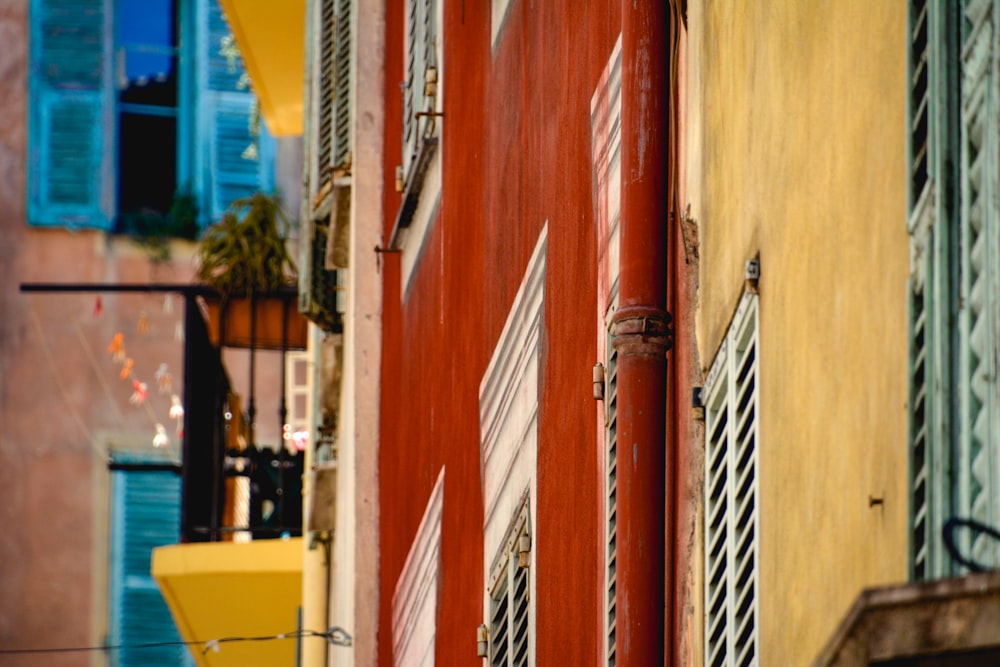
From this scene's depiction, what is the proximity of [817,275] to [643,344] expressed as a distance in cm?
106

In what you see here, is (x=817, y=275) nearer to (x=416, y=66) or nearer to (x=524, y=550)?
(x=524, y=550)

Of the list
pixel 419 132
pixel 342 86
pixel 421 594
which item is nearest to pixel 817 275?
pixel 421 594

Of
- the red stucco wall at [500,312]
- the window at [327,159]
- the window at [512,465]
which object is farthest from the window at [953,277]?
the window at [327,159]

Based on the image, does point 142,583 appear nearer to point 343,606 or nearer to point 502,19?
point 343,606

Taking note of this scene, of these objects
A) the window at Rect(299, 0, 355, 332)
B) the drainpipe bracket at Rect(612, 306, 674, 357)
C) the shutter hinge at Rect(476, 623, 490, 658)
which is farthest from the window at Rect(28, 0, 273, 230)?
the drainpipe bracket at Rect(612, 306, 674, 357)

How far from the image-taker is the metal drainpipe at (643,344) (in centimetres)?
488

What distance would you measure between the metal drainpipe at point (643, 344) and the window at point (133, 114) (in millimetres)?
13857

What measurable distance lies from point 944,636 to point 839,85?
1616 mm

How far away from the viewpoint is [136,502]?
1803 centimetres

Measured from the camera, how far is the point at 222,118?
19.0 metres

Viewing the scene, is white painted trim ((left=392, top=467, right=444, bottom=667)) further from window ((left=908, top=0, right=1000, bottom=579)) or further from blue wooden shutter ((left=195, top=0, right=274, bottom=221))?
blue wooden shutter ((left=195, top=0, right=274, bottom=221))

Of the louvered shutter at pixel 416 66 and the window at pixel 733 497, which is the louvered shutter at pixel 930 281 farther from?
the louvered shutter at pixel 416 66

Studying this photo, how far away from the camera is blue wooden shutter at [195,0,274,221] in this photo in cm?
1894

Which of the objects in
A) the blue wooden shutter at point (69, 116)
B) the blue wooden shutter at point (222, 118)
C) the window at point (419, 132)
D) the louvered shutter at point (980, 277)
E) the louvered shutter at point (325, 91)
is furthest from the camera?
the blue wooden shutter at point (222, 118)
